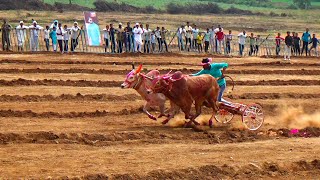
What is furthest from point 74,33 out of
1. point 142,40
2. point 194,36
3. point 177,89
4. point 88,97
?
point 177,89

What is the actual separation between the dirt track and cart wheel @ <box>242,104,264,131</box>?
345 millimetres

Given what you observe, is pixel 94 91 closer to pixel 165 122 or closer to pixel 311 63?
pixel 165 122

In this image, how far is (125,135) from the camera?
17.7 metres

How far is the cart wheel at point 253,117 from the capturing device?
1952 cm

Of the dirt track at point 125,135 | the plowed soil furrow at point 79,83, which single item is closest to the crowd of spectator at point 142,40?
the dirt track at point 125,135

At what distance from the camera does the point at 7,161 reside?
14.8 m

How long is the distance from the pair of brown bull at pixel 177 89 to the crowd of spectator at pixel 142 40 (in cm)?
1831

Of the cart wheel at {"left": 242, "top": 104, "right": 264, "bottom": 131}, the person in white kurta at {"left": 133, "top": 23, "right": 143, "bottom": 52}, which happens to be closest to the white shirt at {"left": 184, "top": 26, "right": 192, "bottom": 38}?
the person in white kurta at {"left": 133, "top": 23, "right": 143, "bottom": 52}

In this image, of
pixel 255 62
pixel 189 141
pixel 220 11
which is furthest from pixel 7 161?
pixel 220 11

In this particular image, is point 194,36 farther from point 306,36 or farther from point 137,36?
point 306,36

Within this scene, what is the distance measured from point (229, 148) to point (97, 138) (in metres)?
3.33

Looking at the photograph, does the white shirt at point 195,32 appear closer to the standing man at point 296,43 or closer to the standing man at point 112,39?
the standing man at point 112,39

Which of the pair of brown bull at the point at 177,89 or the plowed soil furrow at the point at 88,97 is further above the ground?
the pair of brown bull at the point at 177,89

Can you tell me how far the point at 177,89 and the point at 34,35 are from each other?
66.5 ft
